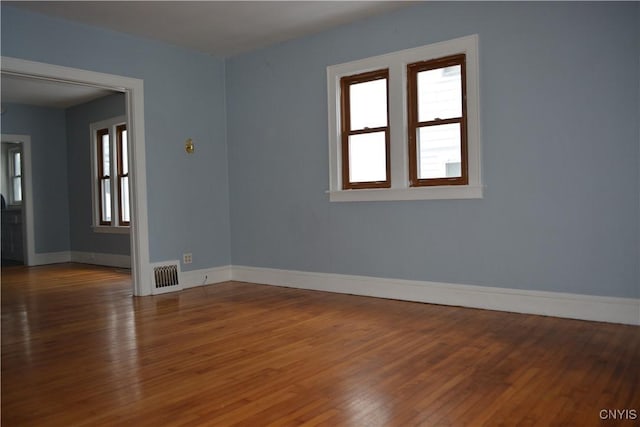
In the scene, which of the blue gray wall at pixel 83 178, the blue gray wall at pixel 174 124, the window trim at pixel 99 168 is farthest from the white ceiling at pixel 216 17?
the window trim at pixel 99 168

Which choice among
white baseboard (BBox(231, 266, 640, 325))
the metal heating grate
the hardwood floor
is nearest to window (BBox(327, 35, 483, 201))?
white baseboard (BBox(231, 266, 640, 325))

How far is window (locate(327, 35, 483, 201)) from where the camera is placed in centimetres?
445

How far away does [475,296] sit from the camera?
443cm

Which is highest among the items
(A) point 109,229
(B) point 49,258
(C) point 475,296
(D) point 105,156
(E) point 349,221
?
(D) point 105,156

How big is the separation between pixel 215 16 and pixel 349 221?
2.41 m

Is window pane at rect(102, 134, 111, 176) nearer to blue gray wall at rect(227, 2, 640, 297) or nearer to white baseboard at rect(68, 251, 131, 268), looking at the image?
white baseboard at rect(68, 251, 131, 268)

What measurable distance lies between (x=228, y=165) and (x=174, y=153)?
0.77 meters

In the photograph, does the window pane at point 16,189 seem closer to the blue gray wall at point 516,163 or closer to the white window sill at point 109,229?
the white window sill at point 109,229

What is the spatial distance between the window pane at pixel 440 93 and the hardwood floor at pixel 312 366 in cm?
175

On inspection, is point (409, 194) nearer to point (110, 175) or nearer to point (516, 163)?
point (516, 163)

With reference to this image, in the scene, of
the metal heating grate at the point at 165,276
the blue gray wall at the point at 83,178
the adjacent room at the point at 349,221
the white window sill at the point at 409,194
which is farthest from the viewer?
the blue gray wall at the point at 83,178

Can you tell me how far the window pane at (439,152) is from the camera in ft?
15.0

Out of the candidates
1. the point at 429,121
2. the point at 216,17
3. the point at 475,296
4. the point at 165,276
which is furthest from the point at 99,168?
the point at 475,296

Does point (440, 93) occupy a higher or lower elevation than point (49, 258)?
higher
